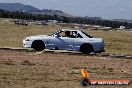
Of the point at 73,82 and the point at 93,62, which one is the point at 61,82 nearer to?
the point at 73,82

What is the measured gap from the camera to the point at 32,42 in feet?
79.2

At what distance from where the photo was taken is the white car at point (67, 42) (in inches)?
938

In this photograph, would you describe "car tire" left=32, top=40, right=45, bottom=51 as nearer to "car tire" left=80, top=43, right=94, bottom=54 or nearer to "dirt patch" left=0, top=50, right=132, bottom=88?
"car tire" left=80, top=43, right=94, bottom=54

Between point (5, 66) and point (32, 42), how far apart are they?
7699 millimetres

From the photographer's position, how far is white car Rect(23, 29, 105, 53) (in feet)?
78.2

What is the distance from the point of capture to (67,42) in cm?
2400

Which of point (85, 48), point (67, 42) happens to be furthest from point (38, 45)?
point (85, 48)

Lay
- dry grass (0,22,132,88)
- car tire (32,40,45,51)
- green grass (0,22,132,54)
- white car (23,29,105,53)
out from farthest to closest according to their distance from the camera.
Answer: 1. green grass (0,22,132,54)
2. car tire (32,40,45,51)
3. white car (23,29,105,53)
4. dry grass (0,22,132,88)

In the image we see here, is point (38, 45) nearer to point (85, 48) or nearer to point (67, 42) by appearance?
point (67, 42)

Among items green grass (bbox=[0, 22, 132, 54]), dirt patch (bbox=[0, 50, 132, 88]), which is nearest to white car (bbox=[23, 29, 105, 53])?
dirt patch (bbox=[0, 50, 132, 88])

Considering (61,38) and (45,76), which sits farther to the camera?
(61,38)

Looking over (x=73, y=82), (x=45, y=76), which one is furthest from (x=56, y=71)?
(x=73, y=82)

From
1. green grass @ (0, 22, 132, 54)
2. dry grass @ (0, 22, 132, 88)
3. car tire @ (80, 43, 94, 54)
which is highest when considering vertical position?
dry grass @ (0, 22, 132, 88)

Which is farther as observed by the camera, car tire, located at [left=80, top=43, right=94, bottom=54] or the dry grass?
car tire, located at [left=80, top=43, right=94, bottom=54]
